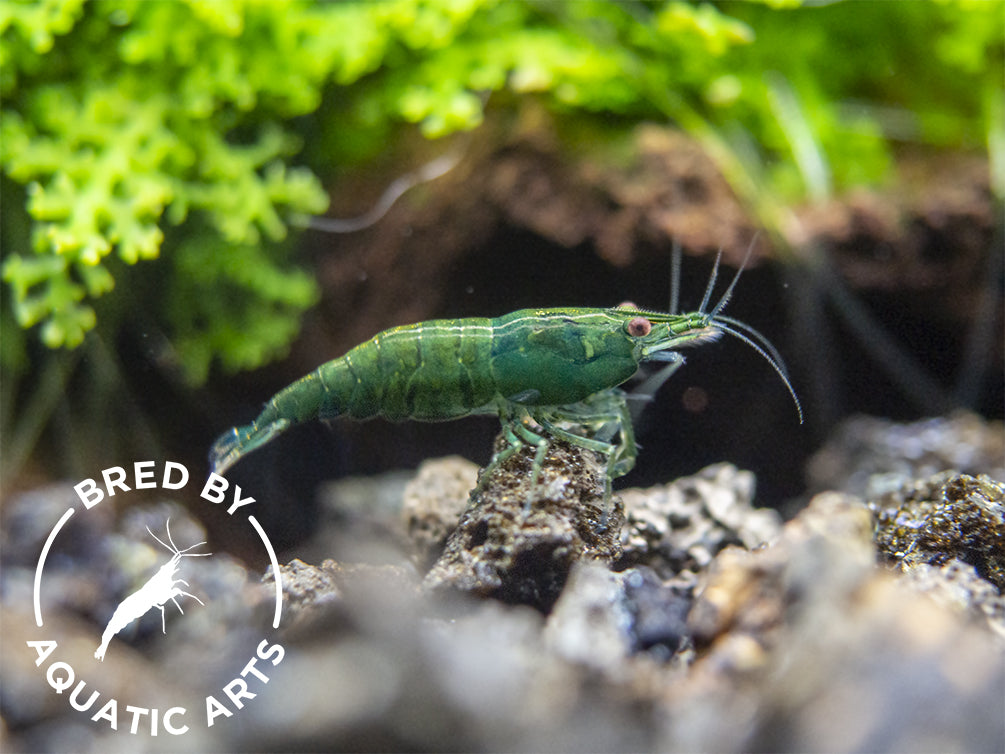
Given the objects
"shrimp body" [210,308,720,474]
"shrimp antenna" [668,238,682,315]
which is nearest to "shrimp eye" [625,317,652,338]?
"shrimp body" [210,308,720,474]

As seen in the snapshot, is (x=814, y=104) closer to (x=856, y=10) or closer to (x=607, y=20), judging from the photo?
(x=856, y=10)

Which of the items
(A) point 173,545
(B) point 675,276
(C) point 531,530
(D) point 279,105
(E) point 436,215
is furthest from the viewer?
(D) point 279,105

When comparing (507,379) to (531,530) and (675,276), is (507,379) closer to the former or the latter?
(531,530)

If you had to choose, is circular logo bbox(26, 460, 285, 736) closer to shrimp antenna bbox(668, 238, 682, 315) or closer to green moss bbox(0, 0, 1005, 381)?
green moss bbox(0, 0, 1005, 381)

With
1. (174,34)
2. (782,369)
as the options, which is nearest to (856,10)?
(782,369)

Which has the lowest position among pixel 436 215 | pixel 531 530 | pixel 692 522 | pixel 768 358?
pixel 692 522

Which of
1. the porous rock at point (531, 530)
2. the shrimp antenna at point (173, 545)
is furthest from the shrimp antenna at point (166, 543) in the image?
the porous rock at point (531, 530)

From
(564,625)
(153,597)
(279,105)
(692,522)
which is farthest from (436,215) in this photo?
(564,625)
